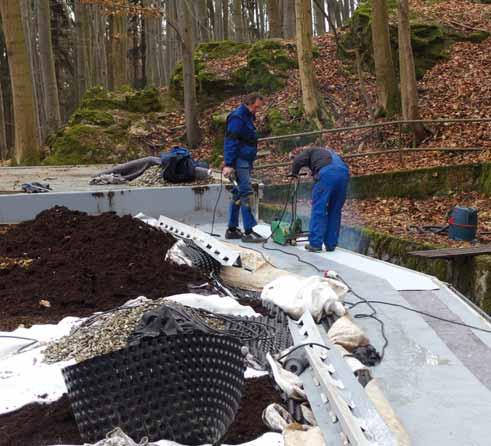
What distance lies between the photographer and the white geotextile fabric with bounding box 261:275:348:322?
4812mm

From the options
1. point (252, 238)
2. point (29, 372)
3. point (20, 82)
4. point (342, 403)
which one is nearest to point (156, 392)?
point (342, 403)

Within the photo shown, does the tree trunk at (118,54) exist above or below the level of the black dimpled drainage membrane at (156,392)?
above

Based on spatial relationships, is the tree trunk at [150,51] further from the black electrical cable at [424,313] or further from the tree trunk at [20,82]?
the black electrical cable at [424,313]

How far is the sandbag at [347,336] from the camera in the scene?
4195 mm

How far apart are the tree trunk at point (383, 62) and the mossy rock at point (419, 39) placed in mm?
2155

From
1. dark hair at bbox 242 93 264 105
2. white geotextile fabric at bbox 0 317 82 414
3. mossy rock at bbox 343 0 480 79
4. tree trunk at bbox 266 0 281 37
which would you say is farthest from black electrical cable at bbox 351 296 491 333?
tree trunk at bbox 266 0 281 37

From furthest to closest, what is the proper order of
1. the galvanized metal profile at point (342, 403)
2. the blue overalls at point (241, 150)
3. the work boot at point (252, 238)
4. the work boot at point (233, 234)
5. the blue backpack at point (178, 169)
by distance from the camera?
the blue backpack at point (178, 169)
the work boot at point (233, 234)
the work boot at point (252, 238)
the blue overalls at point (241, 150)
the galvanized metal profile at point (342, 403)

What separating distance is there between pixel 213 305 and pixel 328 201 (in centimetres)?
302

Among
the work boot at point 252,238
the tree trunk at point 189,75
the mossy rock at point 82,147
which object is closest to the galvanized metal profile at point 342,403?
the work boot at point 252,238

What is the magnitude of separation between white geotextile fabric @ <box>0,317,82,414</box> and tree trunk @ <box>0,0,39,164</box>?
422 inches

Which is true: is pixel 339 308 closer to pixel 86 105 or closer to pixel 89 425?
pixel 89 425

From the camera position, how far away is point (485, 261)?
763 cm

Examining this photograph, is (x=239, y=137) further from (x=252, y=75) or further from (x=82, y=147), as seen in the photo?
(x=252, y=75)

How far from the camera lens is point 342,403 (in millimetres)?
3016
